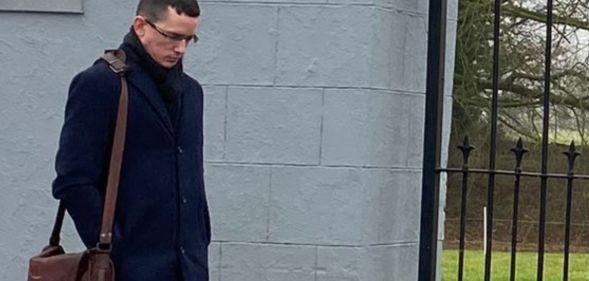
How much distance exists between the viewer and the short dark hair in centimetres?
412

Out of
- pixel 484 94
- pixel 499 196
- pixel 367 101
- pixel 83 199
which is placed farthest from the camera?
pixel 499 196

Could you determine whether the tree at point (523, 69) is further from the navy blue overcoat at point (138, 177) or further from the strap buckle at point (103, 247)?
the strap buckle at point (103, 247)

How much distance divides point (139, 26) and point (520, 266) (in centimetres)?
1244

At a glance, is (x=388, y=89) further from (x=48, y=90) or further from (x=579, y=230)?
(x=579, y=230)

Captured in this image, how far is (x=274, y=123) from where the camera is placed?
527 centimetres

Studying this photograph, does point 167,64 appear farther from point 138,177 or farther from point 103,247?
point 103,247

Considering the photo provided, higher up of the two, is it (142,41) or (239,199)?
(142,41)

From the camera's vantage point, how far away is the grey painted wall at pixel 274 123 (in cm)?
524

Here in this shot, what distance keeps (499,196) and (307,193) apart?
12.7m

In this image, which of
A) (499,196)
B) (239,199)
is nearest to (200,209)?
(239,199)

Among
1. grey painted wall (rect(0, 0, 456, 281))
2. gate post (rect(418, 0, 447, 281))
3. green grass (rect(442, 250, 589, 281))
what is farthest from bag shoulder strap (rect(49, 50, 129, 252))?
green grass (rect(442, 250, 589, 281))

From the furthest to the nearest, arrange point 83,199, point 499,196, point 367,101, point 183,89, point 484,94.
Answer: point 499,196, point 484,94, point 367,101, point 183,89, point 83,199

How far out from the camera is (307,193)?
526cm

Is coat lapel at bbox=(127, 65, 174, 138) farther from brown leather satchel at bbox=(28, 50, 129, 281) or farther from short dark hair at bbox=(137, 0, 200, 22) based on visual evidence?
short dark hair at bbox=(137, 0, 200, 22)
